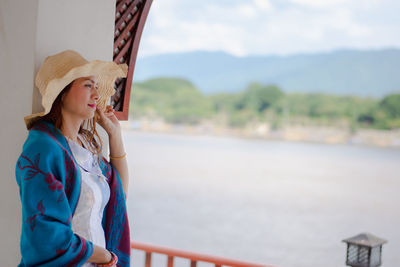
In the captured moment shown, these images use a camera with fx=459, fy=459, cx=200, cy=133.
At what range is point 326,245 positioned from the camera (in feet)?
36.6

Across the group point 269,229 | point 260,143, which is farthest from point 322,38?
point 269,229

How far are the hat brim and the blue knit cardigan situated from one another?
0.08m

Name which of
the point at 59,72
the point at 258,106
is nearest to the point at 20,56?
the point at 59,72

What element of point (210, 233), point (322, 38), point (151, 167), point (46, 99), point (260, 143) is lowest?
point (210, 233)

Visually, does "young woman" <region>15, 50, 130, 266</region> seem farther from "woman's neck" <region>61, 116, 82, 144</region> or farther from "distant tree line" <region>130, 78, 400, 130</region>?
"distant tree line" <region>130, 78, 400, 130</region>

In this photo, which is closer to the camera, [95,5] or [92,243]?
[92,243]

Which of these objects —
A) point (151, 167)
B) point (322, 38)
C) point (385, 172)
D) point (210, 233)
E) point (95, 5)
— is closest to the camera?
point (95, 5)

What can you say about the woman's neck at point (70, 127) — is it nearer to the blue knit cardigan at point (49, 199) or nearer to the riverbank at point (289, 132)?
the blue knit cardigan at point (49, 199)

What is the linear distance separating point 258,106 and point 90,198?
15.0m

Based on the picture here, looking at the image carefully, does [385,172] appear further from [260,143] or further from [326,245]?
[260,143]

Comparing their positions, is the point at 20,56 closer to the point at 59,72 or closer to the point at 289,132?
the point at 59,72

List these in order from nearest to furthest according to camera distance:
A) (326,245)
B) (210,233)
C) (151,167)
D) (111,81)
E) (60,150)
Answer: (60,150), (111,81), (326,245), (210,233), (151,167)

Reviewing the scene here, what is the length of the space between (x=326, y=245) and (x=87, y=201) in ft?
34.9

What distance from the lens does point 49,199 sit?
1270 millimetres
